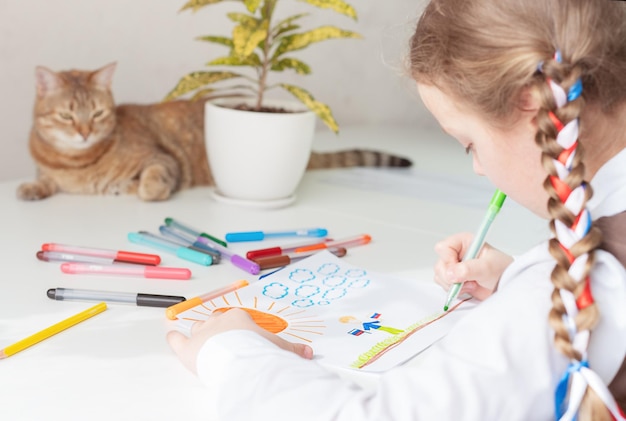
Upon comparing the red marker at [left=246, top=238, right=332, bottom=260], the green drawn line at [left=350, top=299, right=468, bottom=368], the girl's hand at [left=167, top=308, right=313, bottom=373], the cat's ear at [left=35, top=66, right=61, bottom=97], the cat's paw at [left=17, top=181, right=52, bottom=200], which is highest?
the cat's ear at [left=35, top=66, right=61, bottom=97]

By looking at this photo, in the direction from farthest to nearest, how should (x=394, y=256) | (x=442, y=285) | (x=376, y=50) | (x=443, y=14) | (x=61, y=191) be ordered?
1. (x=376, y=50)
2. (x=61, y=191)
3. (x=394, y=256)
4. (x=442, y=285)
5. (x=443, y=14)

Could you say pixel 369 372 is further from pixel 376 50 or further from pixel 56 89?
pixel 376 50

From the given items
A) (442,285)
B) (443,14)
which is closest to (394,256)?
(442,285)

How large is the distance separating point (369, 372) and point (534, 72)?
0.31 m

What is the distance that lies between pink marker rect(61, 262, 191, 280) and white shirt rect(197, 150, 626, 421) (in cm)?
35

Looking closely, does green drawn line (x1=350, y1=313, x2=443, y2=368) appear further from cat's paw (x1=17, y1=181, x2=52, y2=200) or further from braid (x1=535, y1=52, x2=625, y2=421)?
cat's paw (x1=17, y1=181, x2=52, y2=200)

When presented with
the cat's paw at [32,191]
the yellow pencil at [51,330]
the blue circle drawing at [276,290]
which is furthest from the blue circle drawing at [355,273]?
the cat's paw at [32,191]

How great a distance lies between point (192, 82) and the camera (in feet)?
4.26

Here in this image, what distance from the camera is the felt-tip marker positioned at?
84cm

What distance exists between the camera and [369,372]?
0.71 m

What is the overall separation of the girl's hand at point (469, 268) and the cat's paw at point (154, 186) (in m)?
0.57

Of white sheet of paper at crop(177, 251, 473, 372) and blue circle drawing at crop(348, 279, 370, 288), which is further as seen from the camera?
blue circle drawing at crop(348, 279, 370, 288)

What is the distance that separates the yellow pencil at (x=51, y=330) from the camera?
2.35 ft

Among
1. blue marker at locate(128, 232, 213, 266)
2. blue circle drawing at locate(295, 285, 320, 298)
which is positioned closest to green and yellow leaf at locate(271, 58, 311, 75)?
blue marker at locate(128, 232, 213, 266)
